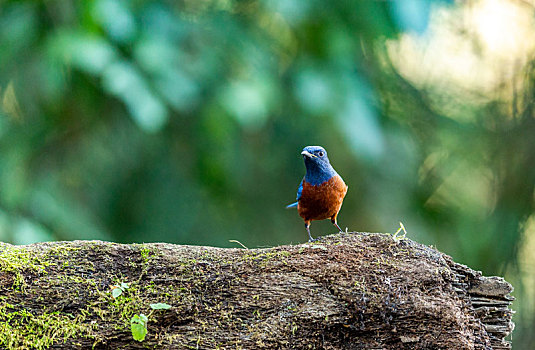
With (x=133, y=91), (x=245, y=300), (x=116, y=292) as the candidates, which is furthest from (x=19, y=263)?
(x=133, y=91)

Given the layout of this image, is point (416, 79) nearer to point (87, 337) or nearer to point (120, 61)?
point (120, 61)

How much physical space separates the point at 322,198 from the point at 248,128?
2644mm

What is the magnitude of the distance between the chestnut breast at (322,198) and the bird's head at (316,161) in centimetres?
6

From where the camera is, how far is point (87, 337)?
6.75 ft

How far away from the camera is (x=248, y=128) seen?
547 cm

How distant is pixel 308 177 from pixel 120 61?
2.30 m

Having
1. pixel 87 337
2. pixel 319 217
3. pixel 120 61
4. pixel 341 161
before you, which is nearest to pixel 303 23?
pixel 120 61

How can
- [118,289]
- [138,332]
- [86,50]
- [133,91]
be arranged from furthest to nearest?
[133,91], [86,50], [118,289], [138,332]

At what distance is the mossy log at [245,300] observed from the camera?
2.08m

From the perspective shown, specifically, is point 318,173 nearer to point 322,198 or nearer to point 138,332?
point 322,198

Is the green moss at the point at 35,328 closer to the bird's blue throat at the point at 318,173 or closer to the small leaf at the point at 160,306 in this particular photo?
the small leaf at the point at 160,306

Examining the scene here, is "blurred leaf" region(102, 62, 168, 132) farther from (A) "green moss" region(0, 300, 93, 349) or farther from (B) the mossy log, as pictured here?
(A) "green moss" region(0, 300, 93, 349)

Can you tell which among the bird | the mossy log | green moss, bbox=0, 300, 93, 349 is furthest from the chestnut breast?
green moss, bbox=0, 300, 93, 349

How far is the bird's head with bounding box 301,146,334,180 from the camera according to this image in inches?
118
